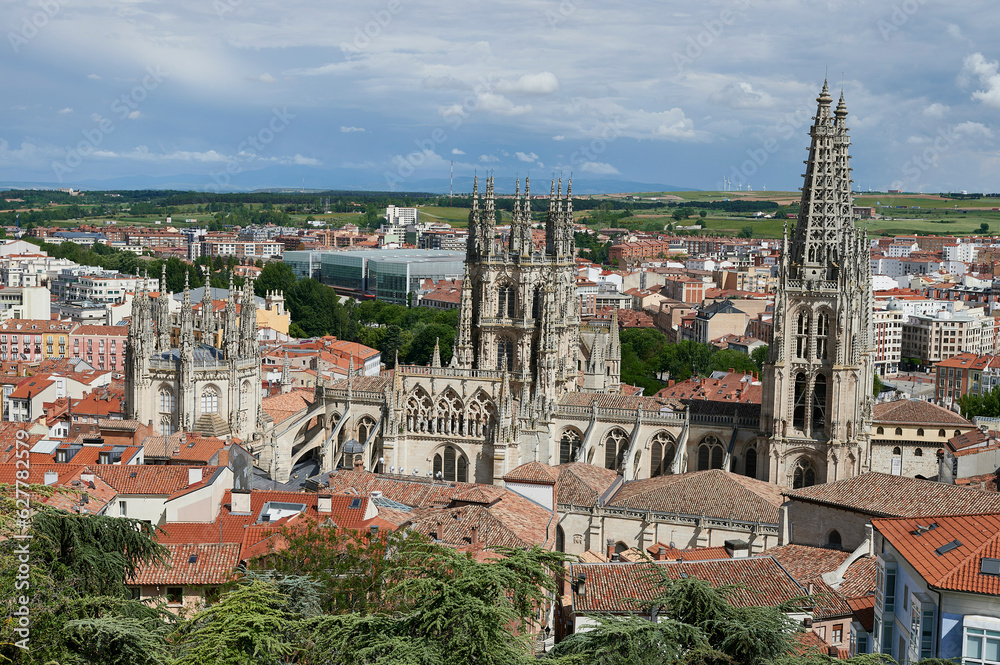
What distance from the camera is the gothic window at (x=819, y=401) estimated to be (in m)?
62.1

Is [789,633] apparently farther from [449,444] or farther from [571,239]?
[571,239]

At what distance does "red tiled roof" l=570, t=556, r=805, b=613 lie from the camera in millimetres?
35812

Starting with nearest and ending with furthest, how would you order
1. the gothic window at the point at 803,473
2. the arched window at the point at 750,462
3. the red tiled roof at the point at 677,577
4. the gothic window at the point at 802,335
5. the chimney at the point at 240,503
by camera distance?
the red tiled roof at the point at 677,577, the chimney at the point at 240,503, the gothic window at the point at 803,473, the gothic window at the point at 802,335, the arched window at the point at 750,462

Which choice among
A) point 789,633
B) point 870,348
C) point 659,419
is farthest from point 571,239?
point 789,633

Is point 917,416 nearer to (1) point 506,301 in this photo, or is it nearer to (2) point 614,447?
(2) point 614,447

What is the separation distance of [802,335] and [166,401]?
106ft

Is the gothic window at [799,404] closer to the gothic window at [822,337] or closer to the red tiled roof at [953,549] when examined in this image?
the gothic window at [822,337]

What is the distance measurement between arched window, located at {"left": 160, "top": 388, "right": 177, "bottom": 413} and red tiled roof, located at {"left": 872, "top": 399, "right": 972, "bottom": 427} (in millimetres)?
39212

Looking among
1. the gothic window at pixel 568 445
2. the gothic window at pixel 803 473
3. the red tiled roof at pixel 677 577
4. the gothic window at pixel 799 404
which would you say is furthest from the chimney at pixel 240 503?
the gothic window at pixel 799 404

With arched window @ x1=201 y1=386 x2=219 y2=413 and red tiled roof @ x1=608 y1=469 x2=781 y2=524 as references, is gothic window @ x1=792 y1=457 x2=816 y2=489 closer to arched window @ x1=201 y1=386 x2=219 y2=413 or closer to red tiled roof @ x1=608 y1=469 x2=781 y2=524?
red tiled roof @ x1=608 y1=469 x2=781 y2=524

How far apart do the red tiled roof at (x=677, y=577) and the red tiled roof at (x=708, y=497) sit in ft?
39.5

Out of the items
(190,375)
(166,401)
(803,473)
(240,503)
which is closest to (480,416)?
(190,375)

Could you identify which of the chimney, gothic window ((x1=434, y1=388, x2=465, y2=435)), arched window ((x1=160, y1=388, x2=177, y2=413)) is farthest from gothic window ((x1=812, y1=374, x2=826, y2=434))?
arched window ((x1=160, y1=388, x2=177, y2=413))

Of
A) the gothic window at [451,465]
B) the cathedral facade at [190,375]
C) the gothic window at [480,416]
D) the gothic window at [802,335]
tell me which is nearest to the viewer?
the gothic window at [802,335]
